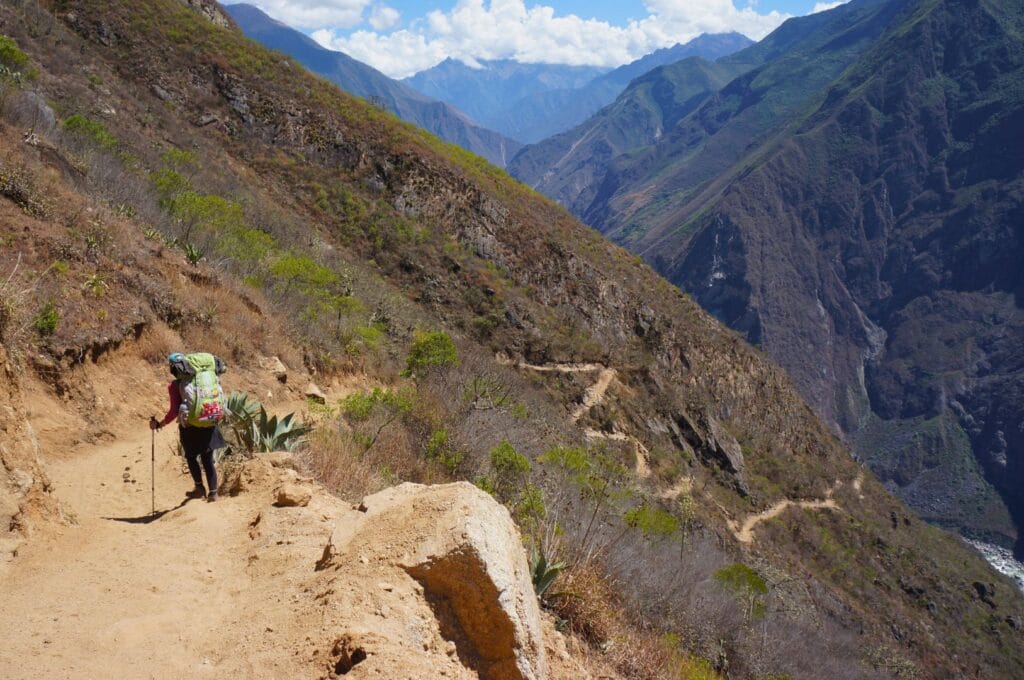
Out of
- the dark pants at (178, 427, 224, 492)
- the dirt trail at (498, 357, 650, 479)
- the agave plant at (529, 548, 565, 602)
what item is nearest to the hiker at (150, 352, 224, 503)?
the dark pants at (178, 427, 224, 492)

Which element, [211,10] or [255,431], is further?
[211,10]

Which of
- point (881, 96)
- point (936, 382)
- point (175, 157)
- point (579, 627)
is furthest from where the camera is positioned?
point (881, 96)

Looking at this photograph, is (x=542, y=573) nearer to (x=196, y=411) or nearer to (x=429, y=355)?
(x=196, y=411)

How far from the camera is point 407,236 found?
28.4 meters

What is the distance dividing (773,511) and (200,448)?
34.1 meters

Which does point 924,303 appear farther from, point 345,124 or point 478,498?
point 478,498

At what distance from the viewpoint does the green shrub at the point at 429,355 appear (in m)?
12.4

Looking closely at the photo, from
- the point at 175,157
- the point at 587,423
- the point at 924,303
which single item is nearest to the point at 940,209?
the point at 924,303

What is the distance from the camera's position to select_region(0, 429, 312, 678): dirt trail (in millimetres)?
2709

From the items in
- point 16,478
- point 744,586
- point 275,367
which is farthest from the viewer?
point 744,586

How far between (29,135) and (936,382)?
503 ft

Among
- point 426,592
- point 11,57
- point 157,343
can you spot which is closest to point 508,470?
point 157,343

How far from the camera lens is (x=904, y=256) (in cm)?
16088

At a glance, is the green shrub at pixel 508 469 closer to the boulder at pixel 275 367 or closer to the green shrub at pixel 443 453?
the green shrub at pixel 443 453
